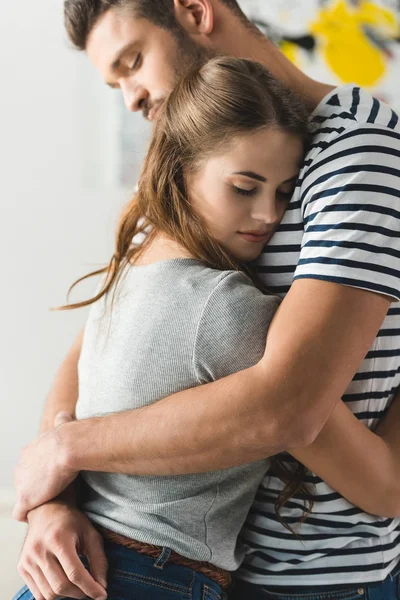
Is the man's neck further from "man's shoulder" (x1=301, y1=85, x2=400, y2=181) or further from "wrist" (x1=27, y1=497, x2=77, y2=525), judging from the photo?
"wrist" (x1=27, y1=497, x2=77, y2=525)

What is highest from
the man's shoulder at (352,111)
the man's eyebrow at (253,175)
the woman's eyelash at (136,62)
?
the man's shoulder at (352,111)

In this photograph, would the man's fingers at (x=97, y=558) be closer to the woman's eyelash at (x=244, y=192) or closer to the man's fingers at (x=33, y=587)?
the man's fingers at (x=33, y=587)

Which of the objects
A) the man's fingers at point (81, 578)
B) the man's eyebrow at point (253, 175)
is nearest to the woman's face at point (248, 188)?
the man's eyebrow at point (253, 175)

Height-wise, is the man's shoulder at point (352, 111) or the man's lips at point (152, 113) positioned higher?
the man's shoulder at point (352, 111)

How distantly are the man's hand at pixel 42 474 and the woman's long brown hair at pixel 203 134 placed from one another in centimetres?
26

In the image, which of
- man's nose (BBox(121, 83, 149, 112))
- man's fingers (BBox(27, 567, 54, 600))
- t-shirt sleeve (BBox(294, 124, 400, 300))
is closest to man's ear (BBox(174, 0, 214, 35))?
man's nose (BBox(121, 83, 149, 112))

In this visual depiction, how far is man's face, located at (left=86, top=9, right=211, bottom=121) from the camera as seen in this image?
4.47ft

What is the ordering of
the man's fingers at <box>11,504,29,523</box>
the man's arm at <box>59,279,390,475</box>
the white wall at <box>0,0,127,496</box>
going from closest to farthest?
the man's arm at <box>59,279,390,475</box> < the man's fingers at <box>11,504,29,523</box> < the white wall at <box>0,0,127,496</box>

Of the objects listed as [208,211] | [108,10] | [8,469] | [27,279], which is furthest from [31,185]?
[208,211]

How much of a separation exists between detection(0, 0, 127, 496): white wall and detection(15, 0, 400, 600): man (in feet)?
4.19

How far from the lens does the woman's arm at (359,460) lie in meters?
1.02

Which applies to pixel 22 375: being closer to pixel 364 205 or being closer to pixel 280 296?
pixel 280 296

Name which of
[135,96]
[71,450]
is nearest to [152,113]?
[135,96]

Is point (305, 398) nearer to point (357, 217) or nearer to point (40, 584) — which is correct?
point (357, 217)
